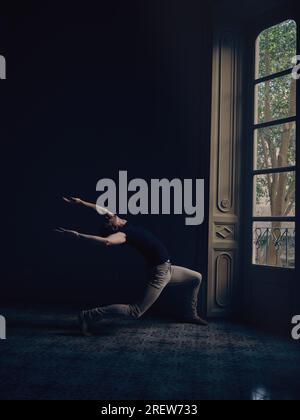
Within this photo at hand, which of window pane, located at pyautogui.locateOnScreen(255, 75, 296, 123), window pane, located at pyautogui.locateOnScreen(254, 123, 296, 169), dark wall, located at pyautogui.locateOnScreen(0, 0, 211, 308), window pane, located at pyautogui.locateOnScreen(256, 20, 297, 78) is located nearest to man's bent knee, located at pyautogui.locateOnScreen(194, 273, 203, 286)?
dark wall, located at pyautogui.locateOnScreen(0, 0, 211, 308)

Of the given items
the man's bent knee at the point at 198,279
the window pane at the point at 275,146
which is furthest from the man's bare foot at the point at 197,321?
the window pane at the point at 275,146

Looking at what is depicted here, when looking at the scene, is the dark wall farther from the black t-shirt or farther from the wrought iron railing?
the black t-shirt

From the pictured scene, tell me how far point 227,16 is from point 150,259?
9.54 feet

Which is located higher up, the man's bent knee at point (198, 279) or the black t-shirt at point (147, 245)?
the black t-shirt at point (147, 245)

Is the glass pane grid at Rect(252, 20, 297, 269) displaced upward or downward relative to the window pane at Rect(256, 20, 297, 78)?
downward

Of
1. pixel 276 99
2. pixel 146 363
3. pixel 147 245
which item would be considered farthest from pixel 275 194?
pixel 146 363

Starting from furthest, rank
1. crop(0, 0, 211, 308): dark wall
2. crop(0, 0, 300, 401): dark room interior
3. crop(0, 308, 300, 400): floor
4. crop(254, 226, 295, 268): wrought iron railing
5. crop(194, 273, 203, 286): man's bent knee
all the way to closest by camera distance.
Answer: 1. crop(0, 0, 211, 308): dark wall
2. crop(194, 273, 203, 286): man's bent knee
3. crop(254, 226, 295, 268): wrought iron railing
4. crop(0, 0, 300, 401): dark room interior
5. crop(0, 308, 300, 400): floor

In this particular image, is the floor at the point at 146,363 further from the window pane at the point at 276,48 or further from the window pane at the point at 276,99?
the window pane at the point at 276,48

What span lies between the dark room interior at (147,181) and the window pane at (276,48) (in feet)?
0.07

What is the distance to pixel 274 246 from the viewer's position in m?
5.58

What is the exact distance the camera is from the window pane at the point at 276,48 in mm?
5480

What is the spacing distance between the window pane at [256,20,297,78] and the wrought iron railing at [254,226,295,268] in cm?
169

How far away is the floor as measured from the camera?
337cm

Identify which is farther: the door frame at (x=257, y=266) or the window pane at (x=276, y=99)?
the window pane at (x=276, y=99)
